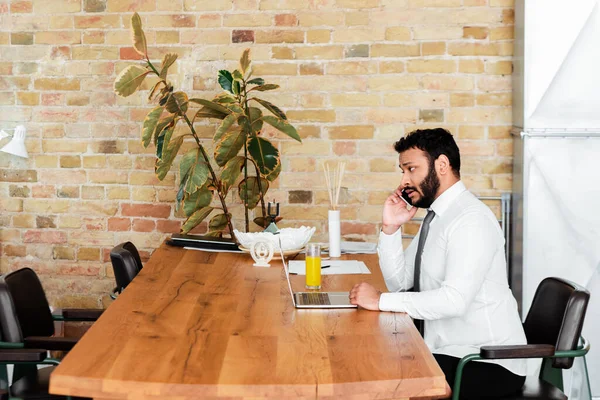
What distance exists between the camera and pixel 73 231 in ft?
14.7

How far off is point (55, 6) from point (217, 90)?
1044 mm

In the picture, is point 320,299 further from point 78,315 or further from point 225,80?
point 225,80

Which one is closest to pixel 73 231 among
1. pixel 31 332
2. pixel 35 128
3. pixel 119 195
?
pixel 119 195

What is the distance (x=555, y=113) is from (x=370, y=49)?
1041 mm

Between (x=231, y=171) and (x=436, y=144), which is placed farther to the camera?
(x=231, y=171)

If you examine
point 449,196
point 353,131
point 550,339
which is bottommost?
point 550,339

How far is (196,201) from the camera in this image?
3994 mm

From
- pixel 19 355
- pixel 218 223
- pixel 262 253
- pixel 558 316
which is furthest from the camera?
pixel 218 223

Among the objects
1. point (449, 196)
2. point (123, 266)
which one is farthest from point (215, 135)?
point (449, 196)

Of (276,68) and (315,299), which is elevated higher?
→ (276,68)

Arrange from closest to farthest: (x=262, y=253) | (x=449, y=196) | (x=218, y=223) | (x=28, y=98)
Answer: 1. (x=449, y=196)
2. (x=262, y=253)
3. (x=218, y=223)
4. (x=28, y=98)

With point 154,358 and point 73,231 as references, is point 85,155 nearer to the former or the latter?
point 73,231

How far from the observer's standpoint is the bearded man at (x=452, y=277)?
2574 mm

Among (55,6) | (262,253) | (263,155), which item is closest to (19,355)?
(262,253)
